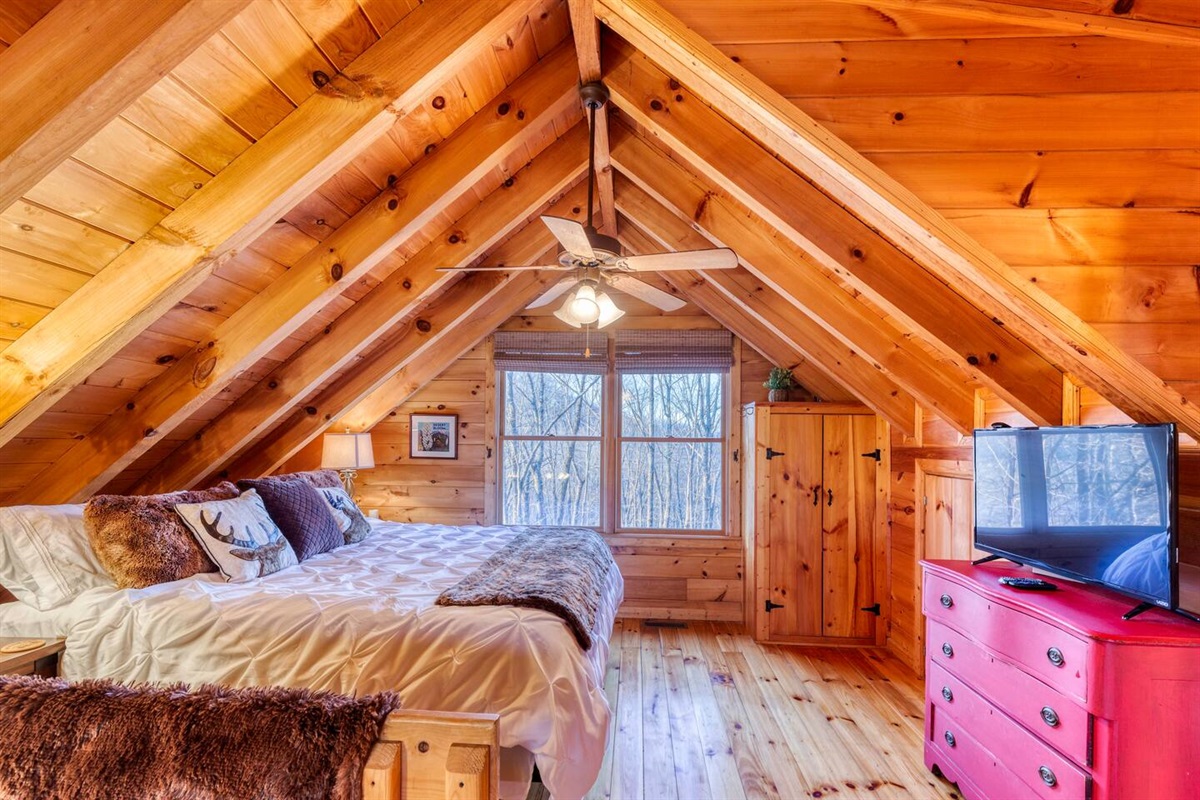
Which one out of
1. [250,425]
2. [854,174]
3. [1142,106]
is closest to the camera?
[1142,106]

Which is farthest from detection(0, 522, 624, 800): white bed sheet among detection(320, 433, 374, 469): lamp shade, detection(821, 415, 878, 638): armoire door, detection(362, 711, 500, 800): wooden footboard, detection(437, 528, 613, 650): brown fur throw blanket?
detection(821, 415, 878, 638): armoire door

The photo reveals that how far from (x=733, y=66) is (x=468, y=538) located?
2.72m

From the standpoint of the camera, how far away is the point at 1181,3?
4.13 feet

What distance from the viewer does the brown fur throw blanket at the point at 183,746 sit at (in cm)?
86

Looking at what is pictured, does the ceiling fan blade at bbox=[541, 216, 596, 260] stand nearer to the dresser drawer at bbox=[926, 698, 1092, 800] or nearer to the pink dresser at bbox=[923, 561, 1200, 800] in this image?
the pink dresser at bbox=[923, 561, 1200, 800]

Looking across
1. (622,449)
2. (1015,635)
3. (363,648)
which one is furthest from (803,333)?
(363,648)

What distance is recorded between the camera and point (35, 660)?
1.73 metres

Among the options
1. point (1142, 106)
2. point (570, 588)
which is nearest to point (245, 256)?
point (570, 588)

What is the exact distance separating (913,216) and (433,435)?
12.9 feet

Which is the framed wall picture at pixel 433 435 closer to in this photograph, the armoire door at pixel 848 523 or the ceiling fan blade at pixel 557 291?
the ceiling fan blade at pixel 557 291

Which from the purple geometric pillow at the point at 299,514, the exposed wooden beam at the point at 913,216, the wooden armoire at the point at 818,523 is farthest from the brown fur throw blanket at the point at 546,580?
the exposed wooden beam at the point at 913,216

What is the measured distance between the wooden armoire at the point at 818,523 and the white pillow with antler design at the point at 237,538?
2.86m

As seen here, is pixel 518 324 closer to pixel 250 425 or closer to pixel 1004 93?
pixel 250 425

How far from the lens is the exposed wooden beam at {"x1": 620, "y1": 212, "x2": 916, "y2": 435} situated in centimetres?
339
